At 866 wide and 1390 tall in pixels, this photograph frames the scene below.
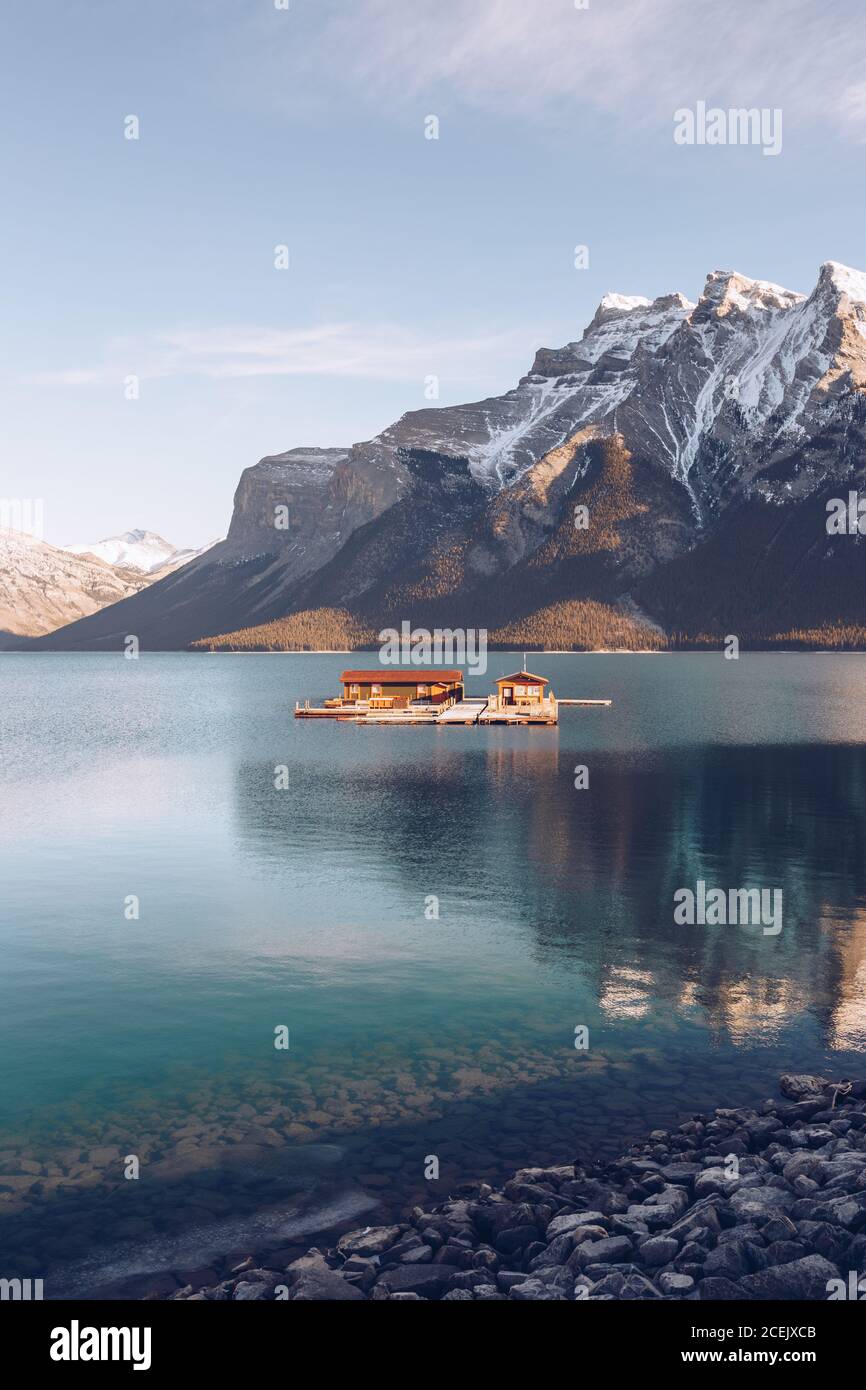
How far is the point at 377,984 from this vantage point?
38.6m

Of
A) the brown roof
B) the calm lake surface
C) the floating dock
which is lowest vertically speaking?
the calm lake surface

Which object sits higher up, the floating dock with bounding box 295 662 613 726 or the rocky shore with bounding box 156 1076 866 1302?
the floating dock with bounding box 295 662 613 726

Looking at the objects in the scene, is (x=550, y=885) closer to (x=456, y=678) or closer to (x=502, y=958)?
(x=502, y=958)

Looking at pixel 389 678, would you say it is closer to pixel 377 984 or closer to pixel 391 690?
pixel 391 690

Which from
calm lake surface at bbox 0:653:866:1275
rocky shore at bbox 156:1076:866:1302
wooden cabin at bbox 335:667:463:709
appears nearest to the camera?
rocky shore at bbox 156:1076:866:1302

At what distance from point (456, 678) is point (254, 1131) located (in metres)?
160

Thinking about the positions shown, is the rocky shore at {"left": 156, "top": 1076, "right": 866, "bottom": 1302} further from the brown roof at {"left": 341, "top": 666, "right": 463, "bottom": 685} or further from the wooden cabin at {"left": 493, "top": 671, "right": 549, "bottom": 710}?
the brown roof at {"left": 341, "top": 666, "right": 463, "bottom": 685}

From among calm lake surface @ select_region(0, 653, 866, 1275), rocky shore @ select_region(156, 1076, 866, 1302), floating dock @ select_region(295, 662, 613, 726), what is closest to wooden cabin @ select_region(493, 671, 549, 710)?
floating dock @ select_region(295, 662, 613, 726)

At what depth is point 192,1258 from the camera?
2164cm

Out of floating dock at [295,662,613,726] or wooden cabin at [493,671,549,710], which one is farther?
wooden cabin at [493,671,549,710]

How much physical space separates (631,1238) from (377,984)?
18.4 metres

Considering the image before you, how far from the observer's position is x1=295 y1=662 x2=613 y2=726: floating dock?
147375 mm
